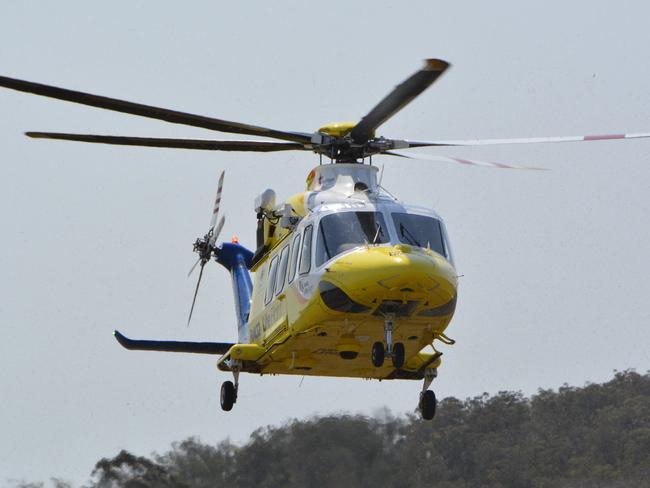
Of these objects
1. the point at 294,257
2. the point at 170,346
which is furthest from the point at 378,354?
the point at 170,346

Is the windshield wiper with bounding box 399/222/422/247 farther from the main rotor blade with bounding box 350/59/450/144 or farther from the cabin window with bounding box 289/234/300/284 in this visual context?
the cabin window with bounding box 289/234/300/284

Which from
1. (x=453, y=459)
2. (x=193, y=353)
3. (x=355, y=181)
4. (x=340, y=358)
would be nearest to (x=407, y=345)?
(x=340, y=358)

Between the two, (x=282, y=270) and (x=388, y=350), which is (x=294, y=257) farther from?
(x=388, y=350)

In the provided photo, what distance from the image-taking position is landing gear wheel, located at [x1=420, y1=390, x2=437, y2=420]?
2052 centimetres

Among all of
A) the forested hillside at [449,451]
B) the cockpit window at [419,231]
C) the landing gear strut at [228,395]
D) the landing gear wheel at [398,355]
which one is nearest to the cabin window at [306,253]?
the cockpit window at [419,231]

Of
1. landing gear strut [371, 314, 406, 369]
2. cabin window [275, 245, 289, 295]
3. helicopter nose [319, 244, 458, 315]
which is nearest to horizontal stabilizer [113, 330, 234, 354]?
cabin window [275, 245, 289, 295]

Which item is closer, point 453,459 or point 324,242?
point 324,242

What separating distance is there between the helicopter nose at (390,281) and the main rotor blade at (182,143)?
2.74 metres

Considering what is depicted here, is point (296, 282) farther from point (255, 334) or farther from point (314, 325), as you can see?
point (255, 334)

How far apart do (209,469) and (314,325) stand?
9.30 meters

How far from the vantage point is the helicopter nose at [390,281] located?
18.2m

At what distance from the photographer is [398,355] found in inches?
746

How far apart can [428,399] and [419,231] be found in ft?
8.44

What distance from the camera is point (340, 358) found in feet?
66.0
